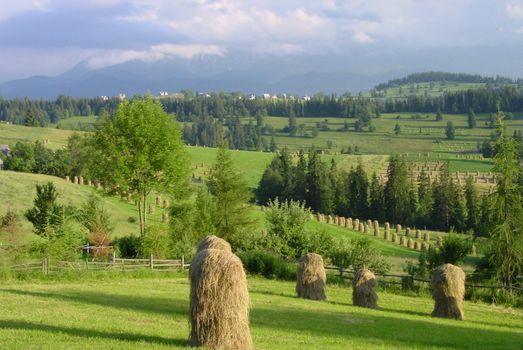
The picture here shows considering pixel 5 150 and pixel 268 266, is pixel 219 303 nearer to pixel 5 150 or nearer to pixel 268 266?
pixel 268 266

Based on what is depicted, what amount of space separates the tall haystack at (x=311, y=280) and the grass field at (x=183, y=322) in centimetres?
67

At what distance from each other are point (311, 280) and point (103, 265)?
12432mm

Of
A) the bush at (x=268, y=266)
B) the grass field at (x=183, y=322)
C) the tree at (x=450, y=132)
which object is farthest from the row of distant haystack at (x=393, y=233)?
the tree at (x=450, y=132)

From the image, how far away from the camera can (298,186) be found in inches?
4013

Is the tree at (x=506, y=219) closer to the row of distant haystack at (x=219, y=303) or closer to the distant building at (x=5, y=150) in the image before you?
the row of distant haystack at (x=219, y=303)

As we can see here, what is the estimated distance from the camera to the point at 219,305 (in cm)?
1413

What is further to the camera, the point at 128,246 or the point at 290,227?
the point at 290,227

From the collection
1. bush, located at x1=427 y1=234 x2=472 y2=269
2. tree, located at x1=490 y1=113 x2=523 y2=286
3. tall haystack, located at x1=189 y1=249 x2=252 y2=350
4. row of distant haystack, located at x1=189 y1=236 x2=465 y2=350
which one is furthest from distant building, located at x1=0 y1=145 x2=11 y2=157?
tall haystack, located at x1=189 y1=249 x2=252 y2=350

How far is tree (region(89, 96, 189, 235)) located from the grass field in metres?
18.2


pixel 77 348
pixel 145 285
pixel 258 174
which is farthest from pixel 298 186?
pixel 77 348

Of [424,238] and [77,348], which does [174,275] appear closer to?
[77,348]

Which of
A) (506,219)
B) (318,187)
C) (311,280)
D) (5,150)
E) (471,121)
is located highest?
(471,121)

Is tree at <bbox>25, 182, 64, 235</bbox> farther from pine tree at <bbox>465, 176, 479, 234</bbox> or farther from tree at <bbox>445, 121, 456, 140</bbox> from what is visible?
tree at <bbox>445, 121, 456, 140</bbox>

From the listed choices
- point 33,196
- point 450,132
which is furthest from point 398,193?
point 450,132
